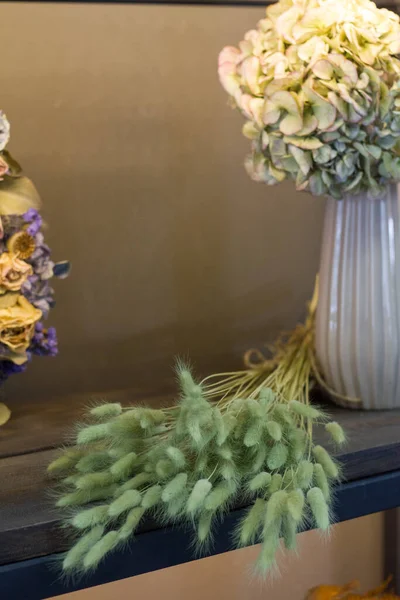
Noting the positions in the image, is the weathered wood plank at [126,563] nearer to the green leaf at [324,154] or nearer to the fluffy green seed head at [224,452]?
the fluffy green seed head at [224,452]

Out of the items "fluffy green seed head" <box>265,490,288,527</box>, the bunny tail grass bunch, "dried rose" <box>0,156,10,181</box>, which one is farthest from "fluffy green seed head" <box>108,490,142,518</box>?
"dried rose" <box>0,156,10,181</box>

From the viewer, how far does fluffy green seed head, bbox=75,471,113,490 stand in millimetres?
545

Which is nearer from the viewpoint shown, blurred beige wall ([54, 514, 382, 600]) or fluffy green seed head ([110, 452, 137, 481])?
fluffy green seed head ([110, 452, 137, 481])

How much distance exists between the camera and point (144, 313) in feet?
3.27

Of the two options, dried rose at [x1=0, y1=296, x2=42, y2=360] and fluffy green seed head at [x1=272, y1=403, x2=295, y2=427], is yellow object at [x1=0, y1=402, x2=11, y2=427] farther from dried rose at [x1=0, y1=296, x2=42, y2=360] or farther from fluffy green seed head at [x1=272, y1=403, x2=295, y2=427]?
fluffy green seed head at [x1=272, y1=403, x2=295, y2=427]

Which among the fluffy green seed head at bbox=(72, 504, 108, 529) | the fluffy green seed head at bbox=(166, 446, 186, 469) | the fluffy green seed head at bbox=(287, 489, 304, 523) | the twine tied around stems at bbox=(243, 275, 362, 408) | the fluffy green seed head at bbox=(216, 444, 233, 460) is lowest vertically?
the twine tied around stems at bbox=(243, 275, 362, 408)

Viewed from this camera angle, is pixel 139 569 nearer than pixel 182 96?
Yes

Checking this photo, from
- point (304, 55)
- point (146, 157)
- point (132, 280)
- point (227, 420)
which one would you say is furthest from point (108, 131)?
point (227, 420)

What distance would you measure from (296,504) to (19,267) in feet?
1.28

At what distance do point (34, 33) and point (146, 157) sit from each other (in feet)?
0.72

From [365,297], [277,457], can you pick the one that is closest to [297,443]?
[277,457]

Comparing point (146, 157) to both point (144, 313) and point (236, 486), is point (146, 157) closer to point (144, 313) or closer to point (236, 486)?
point (144, 313)

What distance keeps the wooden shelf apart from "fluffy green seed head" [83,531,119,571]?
6cm

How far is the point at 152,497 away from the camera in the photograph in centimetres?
52
